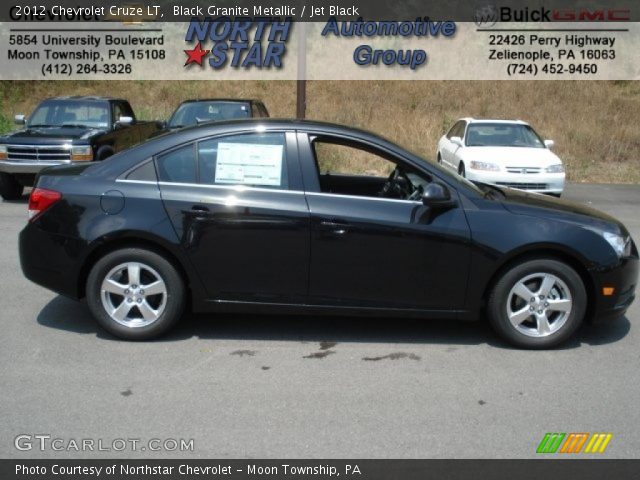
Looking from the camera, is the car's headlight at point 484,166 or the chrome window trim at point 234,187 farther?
the car's headlight at point 484,166

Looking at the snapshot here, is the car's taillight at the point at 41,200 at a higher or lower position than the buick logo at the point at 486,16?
lower

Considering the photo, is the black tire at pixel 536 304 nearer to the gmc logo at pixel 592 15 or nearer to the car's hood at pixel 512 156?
the car's hood at pixel 512 156

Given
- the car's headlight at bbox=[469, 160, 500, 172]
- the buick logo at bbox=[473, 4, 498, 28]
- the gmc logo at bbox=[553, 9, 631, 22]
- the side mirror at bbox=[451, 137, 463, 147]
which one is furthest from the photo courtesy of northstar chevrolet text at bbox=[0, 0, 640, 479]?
the gmc logo at bbox=[553, 9, 631, 22]

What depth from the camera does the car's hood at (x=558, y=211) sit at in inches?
215

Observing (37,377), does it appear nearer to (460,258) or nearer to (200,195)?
(200,195)

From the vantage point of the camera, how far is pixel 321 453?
12.7 feet

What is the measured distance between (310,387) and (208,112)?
9891mm

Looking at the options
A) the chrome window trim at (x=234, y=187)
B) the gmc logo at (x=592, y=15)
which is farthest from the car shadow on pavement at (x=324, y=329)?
the gmc logo at (x=592, y=15)

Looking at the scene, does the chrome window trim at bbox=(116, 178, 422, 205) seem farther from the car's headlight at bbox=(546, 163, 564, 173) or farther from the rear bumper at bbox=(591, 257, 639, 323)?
the car's headlight at bbox=(546, 163, 564, 173)

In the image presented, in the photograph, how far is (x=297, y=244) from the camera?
5.30 metres

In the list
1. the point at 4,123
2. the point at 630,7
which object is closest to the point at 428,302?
the point at 4,123

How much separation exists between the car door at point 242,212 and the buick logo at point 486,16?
84.6ft

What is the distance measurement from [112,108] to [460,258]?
9652mm
